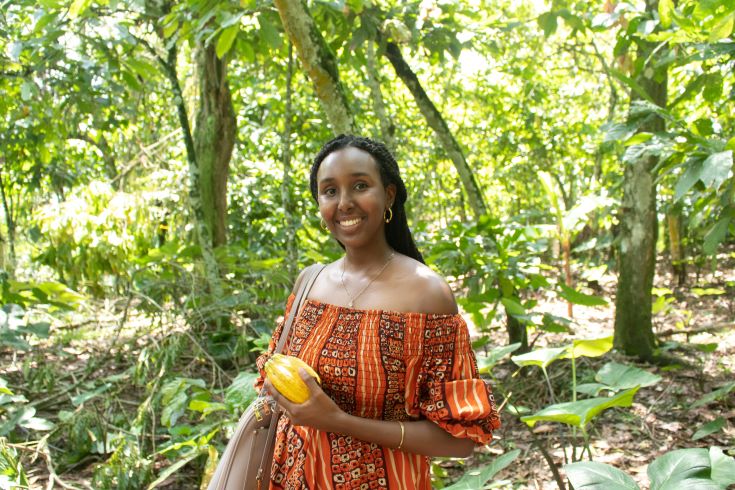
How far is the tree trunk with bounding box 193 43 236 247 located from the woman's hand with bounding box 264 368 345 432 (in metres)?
4.10

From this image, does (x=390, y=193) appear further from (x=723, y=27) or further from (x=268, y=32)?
(x=268, y=32)

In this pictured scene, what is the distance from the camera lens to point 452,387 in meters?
1.40

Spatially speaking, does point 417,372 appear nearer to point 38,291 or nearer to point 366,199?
point 366,199

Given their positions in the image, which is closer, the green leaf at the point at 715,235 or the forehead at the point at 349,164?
the forehead at the point at 349,164

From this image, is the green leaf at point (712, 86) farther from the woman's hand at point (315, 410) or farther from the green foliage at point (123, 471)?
the green foliage at point (123, 471)

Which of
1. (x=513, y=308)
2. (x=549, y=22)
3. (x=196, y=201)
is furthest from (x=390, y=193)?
(x=196, y=201)

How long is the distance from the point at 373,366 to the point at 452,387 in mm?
187

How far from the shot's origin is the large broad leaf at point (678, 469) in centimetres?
178

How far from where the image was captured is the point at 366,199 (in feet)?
5.09

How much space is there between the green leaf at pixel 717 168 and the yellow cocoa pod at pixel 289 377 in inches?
67.2

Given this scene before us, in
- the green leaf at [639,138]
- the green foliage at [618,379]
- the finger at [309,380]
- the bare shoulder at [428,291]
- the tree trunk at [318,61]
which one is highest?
the tree trunk at [318,61]

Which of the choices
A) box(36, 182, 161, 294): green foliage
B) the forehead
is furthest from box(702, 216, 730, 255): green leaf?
box(36, 182, 161, 294): green foliage

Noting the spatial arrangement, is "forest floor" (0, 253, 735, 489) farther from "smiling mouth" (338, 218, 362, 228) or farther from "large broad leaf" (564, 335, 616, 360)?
"smiling mouth" (338, 218, 362, 228)

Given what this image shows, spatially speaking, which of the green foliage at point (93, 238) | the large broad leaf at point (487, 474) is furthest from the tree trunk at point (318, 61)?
the green foliage at point (93, 238)
